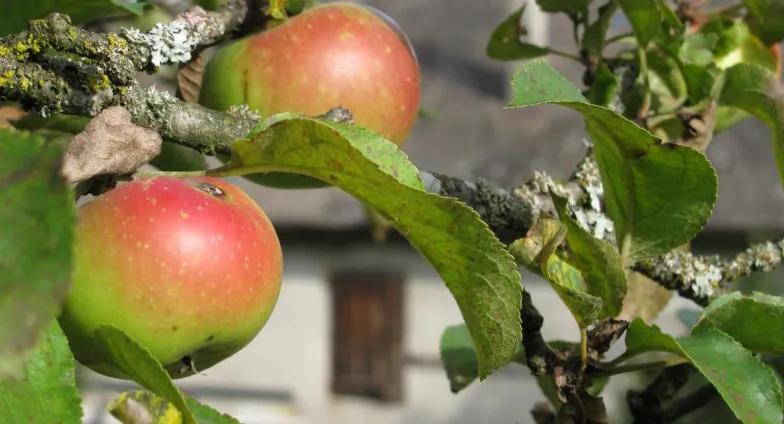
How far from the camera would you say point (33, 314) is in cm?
34

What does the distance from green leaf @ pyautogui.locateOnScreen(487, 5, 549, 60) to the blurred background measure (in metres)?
4.98

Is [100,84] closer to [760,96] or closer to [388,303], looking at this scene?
[760,96]

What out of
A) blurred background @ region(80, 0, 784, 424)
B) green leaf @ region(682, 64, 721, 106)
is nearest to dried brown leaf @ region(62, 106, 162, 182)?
green leaf @ region(682, 64, 721, 106)

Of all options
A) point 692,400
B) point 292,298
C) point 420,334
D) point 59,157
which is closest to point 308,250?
point 292,298

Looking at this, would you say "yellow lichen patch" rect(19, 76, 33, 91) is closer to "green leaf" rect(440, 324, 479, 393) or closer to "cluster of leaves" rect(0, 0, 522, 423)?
"cluster of leaves" rect(0, 0, 522, 423)

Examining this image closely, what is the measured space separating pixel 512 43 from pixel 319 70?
1.18 ft

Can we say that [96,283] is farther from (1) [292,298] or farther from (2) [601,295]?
(1) [292,298]

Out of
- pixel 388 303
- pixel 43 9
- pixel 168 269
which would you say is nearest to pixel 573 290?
pixel 168 269

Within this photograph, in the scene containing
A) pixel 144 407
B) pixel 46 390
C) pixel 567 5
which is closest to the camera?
pixel 46 390

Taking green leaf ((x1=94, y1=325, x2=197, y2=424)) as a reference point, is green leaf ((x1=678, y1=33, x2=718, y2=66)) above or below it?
below

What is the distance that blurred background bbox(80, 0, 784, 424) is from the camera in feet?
20.2

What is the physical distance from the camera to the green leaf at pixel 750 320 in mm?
608

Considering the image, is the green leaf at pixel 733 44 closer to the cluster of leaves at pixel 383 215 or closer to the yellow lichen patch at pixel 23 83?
the cluster of leaves at pixel 383 215

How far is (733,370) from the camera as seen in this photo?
1.86 feet
